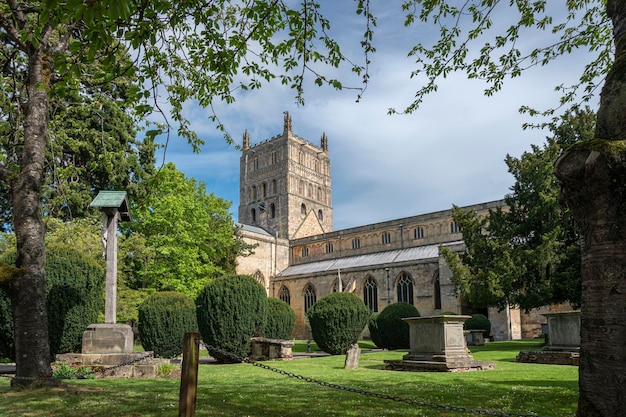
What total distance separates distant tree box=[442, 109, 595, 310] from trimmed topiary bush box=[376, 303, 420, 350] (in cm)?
263

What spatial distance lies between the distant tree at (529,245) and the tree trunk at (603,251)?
1589 cm

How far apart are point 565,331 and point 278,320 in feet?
31.8

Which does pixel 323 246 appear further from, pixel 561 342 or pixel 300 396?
pixel 300 396

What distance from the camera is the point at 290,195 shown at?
56312 mm

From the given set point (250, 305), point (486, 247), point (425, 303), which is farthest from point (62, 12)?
point (425, 303)

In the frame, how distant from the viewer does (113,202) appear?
1172cm

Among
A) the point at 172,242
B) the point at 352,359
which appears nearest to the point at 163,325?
the point at 352,359

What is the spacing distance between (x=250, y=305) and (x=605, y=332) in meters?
13.0

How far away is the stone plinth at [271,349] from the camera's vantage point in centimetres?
1667

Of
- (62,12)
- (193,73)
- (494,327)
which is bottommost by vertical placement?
(494,327)

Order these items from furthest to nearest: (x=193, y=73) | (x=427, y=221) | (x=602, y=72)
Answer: (x=427, y=221)
(x=602, y=72)
(x=193, y=73)

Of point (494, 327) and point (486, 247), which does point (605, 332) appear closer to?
point (486, 247)

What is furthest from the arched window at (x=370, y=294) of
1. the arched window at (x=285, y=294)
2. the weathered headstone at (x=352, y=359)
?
the weathered headstone at (x=352, y=359)

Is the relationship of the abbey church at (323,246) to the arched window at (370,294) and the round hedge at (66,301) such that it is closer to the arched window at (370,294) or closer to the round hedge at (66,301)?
the arched window at (370,294)
